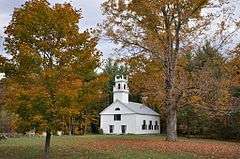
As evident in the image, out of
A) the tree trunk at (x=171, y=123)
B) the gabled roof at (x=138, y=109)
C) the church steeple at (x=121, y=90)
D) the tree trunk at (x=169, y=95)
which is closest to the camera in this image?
the tree trunk at (x=169, y=95)

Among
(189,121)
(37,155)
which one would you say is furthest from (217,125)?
(37,155)

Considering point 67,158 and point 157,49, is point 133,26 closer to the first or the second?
point 157,49

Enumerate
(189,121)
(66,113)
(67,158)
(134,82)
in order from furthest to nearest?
(189,121) → (134,82) → (67,158) → (66,113)

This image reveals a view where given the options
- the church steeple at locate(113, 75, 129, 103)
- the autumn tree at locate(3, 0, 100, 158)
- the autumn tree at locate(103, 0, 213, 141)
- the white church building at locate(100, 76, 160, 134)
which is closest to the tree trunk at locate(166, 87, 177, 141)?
the autumn tree at locate(103, 0, 213, 141)

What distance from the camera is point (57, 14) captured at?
21031 millimetres

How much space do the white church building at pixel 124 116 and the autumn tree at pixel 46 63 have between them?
49.7 m

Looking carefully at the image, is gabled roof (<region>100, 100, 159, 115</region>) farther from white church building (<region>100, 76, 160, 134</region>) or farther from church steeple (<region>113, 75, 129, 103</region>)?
church steeple (<region>113, 75, 129, 103</region>)

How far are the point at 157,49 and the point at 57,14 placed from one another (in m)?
17.5

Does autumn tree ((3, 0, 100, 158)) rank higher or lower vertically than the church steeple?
lower

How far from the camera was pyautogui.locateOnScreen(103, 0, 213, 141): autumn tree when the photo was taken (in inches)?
1460

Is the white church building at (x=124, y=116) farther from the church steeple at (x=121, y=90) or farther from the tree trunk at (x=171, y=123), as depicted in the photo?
the tree trunk at (x=171, y=123)

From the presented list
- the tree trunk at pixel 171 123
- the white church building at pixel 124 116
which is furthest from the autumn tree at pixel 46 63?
the white church building at pixel 124 116

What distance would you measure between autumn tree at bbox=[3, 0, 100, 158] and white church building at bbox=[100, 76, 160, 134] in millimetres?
49743

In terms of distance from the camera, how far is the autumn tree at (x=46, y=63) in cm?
2022
